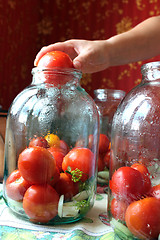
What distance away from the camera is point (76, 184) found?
49 cm

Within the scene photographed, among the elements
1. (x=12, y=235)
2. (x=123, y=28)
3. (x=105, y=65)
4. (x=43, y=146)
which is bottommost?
(x=12, y=235)

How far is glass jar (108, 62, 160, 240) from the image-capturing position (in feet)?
1.27

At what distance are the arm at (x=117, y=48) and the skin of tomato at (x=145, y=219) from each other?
40 centimetres

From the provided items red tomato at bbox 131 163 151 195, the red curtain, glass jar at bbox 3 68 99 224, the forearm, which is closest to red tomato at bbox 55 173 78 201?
glass jar at bbox 3 68 99 224

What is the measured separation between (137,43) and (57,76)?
540 mm

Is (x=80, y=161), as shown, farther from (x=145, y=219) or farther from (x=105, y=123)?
(x=105, y=123)

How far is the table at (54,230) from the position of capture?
1.42 ft

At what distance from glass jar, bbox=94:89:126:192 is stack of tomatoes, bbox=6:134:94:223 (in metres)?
0.25

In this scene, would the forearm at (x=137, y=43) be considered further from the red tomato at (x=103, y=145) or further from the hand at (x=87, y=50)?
the red tomato at (x=103, y=145)

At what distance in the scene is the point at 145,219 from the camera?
15.0 inches

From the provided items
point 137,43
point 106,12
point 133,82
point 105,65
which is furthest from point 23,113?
point 106,12

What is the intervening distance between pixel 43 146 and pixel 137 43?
625mm

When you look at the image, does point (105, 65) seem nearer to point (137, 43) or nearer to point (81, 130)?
point (137, 43)

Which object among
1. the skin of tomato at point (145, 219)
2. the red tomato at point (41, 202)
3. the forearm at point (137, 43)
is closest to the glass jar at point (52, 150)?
the red tomato at point (41, 202)
